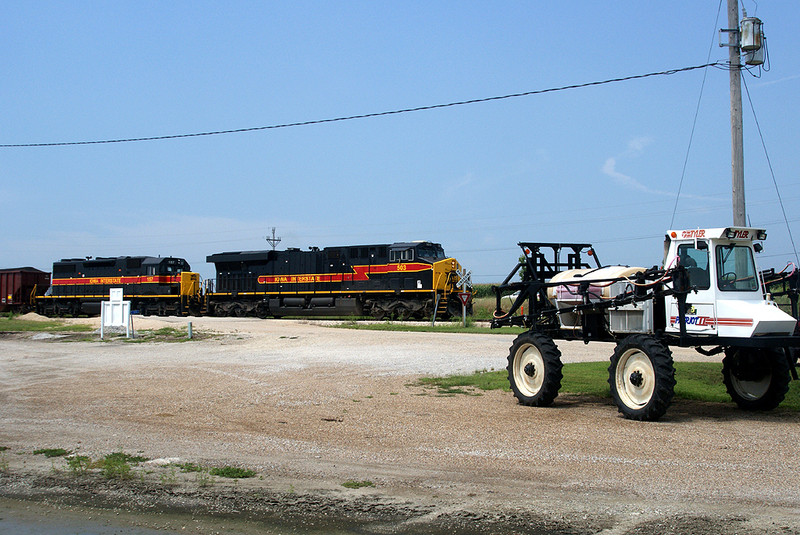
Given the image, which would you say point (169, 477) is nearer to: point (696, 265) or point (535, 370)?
point (535, 370)

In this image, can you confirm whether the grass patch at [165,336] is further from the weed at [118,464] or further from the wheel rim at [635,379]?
the wheel rim at [635,379]

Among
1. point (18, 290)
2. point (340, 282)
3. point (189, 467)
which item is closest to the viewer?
point (189, 467)

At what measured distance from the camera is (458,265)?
131 feet

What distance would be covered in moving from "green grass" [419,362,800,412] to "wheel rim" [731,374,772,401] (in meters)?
0.58

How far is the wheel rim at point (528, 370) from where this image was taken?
462 inches

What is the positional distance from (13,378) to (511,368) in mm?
10776

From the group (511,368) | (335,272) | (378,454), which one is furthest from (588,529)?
(335,272)

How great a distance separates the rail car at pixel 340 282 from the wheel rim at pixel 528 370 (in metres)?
25.2

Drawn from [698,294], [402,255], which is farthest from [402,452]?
[402,255]

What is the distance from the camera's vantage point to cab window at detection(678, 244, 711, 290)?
10172 millimetres

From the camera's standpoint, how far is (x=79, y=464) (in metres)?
7.55

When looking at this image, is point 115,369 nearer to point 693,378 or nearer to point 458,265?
point 693,378

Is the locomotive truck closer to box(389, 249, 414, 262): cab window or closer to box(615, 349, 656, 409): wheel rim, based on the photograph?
box(615, 349, 656, 409): wheel rim

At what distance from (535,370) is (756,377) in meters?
3.32
